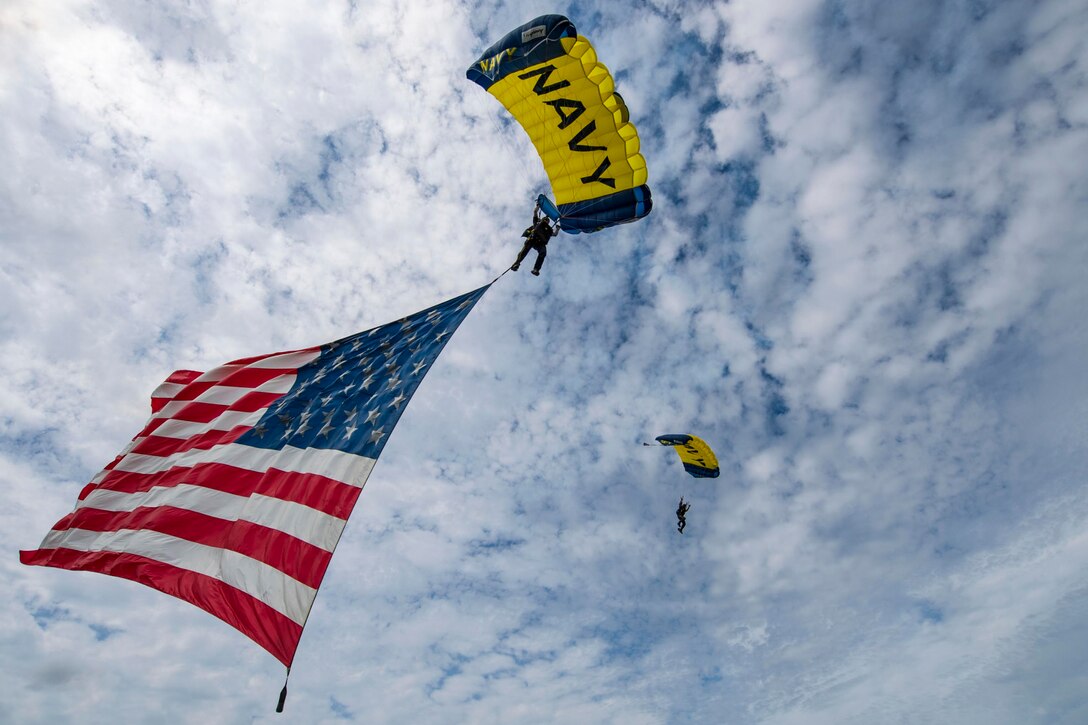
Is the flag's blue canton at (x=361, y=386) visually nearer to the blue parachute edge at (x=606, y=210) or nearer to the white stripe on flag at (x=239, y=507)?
the white stripe on flag at (x=239, y=507)

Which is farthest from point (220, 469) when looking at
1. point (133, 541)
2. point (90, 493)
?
point (90, 493)

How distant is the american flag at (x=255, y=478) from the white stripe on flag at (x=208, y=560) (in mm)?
17

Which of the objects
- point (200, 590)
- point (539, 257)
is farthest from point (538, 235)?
point (200, 590)

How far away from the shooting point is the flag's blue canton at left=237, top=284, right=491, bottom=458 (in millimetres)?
8906

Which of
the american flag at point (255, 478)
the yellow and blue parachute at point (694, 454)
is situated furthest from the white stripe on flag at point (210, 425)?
the yellow and blue parachute at point (694, 454)

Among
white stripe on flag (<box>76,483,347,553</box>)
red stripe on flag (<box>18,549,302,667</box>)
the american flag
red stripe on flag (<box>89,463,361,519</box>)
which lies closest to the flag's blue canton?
the american flag

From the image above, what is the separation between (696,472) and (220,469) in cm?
2455

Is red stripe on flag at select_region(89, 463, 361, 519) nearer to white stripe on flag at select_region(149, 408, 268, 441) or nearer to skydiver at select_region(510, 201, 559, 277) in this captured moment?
white stripe on flag at select_region(149, 408, 268, 441)

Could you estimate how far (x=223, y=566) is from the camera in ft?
26.6

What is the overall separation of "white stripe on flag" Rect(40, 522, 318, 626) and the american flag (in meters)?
0.02

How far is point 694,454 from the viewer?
28.6m

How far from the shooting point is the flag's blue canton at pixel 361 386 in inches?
351

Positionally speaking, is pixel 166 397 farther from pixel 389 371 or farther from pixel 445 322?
pixel 445 322

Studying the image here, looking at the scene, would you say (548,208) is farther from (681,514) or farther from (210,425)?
(681,514)
